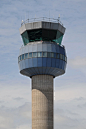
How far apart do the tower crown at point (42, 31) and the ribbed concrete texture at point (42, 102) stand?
9.31 metres

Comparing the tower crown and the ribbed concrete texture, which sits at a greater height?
the tower crown

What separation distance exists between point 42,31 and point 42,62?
24.9ft

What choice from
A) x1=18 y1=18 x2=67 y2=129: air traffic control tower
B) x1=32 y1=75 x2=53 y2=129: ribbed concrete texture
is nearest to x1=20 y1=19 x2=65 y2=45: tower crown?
x1=18 y1=18 x2=67 y2=129: air traffic control tower

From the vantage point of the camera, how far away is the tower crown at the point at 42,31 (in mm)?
71312

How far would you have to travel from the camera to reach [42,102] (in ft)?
232

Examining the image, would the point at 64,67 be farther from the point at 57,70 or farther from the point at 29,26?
the point at 29,26

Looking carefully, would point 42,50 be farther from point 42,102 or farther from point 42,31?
point 42,102

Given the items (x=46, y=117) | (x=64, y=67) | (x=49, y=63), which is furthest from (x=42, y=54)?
(x=46, y=117)

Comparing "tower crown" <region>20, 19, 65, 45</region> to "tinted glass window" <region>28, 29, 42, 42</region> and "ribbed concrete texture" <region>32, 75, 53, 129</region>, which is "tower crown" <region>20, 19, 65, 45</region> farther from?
"ribbed concrete texture" <region>32, 75, 53, 129</region>

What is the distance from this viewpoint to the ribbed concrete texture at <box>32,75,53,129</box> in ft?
229

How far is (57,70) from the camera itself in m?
72.6

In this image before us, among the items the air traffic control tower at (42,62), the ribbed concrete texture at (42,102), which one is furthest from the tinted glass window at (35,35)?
the ribbed concrete texture at (42,102)

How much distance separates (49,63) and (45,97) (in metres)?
8.07

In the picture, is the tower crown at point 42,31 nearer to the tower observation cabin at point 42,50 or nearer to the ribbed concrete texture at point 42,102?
the tower observation cabin at point 42,50
